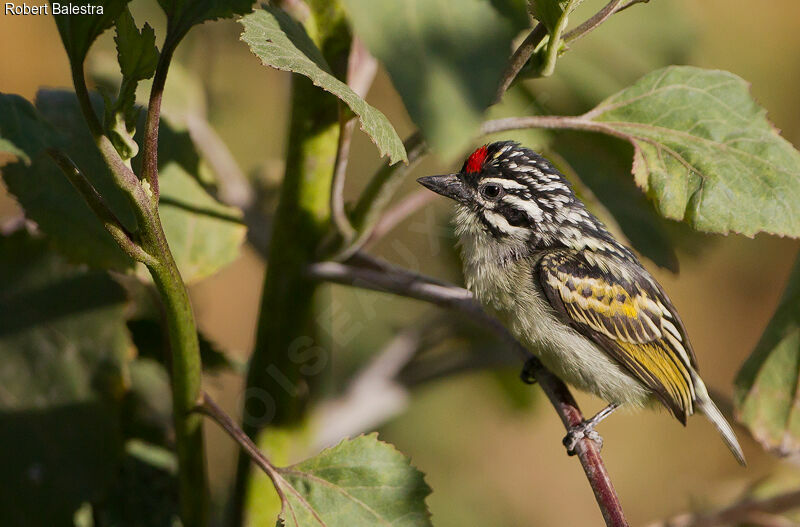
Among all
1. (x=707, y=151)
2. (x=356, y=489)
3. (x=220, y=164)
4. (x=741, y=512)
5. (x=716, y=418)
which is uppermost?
(x=220, y=164)

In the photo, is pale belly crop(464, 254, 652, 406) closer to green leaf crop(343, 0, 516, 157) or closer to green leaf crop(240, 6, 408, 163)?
green leaf crop(240, 6, 408, 163)

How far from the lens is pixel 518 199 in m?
2.15

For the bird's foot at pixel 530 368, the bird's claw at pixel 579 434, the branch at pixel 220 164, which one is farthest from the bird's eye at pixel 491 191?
the branch at pixel 220 164

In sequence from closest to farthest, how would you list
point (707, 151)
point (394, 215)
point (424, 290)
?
point (707, 151)
point (424, 290)
point (394, 215)

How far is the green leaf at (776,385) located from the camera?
175 centimetres

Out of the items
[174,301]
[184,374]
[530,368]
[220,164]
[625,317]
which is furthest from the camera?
[220,164]

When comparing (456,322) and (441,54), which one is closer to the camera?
(441,54)

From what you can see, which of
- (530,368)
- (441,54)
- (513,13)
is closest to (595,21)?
(513,13)

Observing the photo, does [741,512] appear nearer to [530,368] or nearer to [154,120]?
[530,368]

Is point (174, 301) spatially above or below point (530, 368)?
below

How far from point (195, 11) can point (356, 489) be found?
0.86 m

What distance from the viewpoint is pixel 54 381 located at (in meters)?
1.66

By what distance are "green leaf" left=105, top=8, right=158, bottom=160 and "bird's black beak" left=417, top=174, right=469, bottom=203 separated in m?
0.99

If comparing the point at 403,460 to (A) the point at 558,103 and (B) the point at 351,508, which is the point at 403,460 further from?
(A) the point at 558,103
